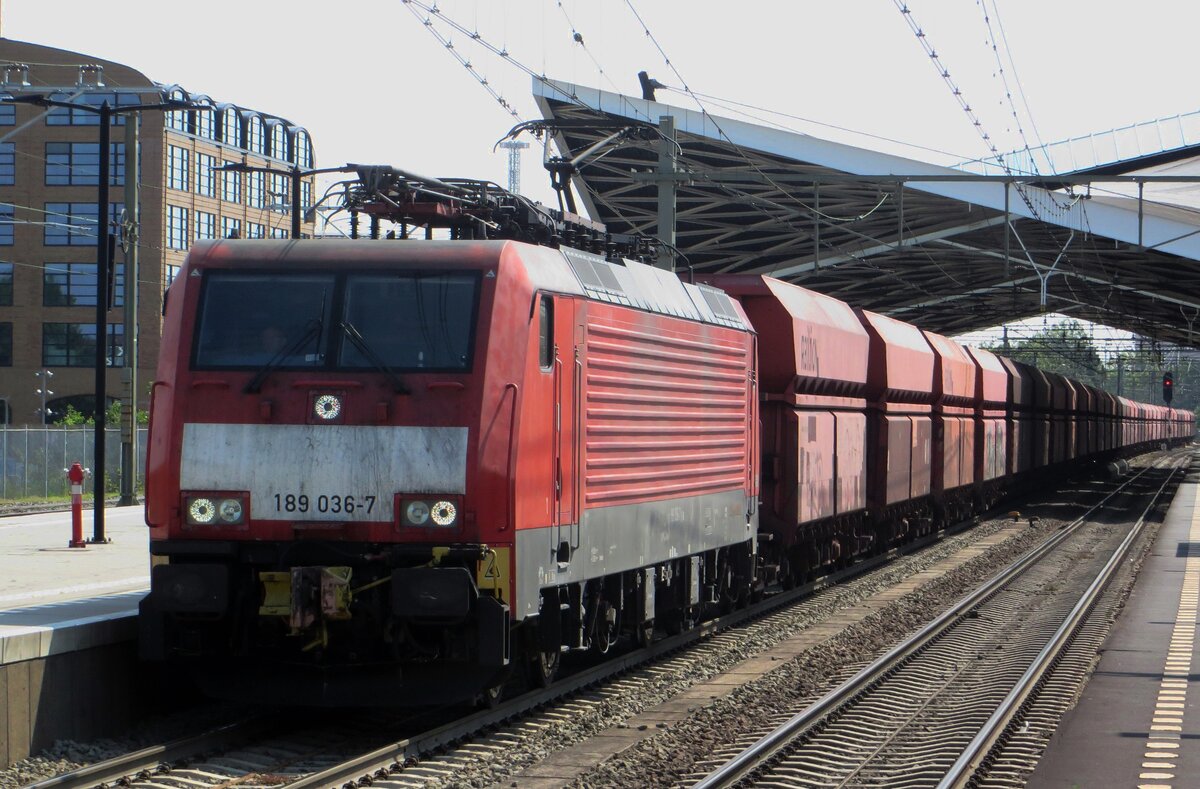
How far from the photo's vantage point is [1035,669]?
1348 cm

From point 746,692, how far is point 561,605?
2.28 meters

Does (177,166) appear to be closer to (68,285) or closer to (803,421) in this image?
(68,285)

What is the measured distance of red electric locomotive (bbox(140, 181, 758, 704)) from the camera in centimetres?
973

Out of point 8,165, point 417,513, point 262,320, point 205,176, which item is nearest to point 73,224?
point 8,165

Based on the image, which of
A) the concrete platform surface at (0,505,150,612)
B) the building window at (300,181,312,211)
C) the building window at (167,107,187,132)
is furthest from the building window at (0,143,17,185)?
the concrete platform surface at (0,505,150,612)

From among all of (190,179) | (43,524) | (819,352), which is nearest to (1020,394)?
(819,352)

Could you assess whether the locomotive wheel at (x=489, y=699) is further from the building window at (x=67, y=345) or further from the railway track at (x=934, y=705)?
the building window at (x=67, y=345)

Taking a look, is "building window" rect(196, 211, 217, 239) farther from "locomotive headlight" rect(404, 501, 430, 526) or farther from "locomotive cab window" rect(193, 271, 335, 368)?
"locomotive headlight" rect(404, 501, 430, 526)

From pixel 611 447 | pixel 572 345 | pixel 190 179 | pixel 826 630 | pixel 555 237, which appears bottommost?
pixel 826 630

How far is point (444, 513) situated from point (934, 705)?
4.69 metres

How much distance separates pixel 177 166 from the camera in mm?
65125

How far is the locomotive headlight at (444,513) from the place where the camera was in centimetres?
976

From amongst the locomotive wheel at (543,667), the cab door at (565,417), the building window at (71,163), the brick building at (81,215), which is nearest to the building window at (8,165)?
the brick building at (81,215)

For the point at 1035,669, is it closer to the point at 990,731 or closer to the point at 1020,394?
the point at 990,731
